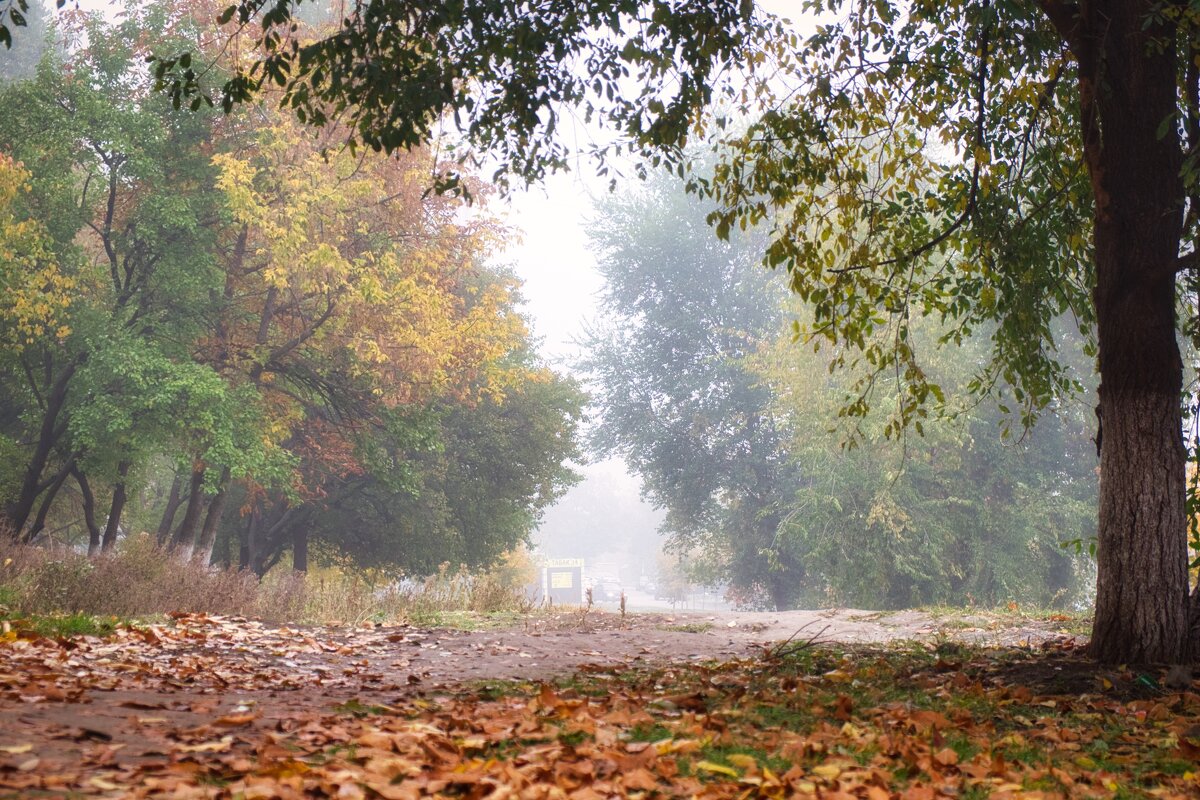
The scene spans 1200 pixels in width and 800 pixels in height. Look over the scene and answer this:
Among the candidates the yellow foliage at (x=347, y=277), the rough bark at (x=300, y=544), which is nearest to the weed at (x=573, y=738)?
the yellow foliage at (x=347, y=277)

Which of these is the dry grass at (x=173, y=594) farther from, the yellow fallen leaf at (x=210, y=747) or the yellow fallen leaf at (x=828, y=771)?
the yellow fallen leaf at (x=828, y=771)

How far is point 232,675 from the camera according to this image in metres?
6.56

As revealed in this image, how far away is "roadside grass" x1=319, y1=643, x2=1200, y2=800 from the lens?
140 inches

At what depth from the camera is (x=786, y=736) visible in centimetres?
438

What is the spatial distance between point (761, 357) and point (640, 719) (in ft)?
92.7

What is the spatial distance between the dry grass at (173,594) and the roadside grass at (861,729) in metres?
7.31

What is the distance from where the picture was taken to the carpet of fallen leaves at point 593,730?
333cm

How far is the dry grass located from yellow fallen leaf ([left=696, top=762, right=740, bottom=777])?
8637 millimetres

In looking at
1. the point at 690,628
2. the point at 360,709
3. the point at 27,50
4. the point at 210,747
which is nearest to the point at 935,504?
the point at 690,628

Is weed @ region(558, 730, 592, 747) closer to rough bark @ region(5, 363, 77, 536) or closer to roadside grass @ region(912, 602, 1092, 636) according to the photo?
roadside grass @ region(912, 602, 1092, 636)

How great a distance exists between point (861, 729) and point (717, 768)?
1386mm

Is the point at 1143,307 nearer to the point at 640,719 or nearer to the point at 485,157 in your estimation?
the point at 640,719

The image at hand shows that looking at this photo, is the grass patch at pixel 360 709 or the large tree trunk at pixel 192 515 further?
the large tree trunk at pixel 192 515

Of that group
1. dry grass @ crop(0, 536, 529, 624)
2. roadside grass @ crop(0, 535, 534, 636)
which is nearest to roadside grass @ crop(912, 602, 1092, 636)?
roadside grass @ crop(0, 535, 534, 636)
